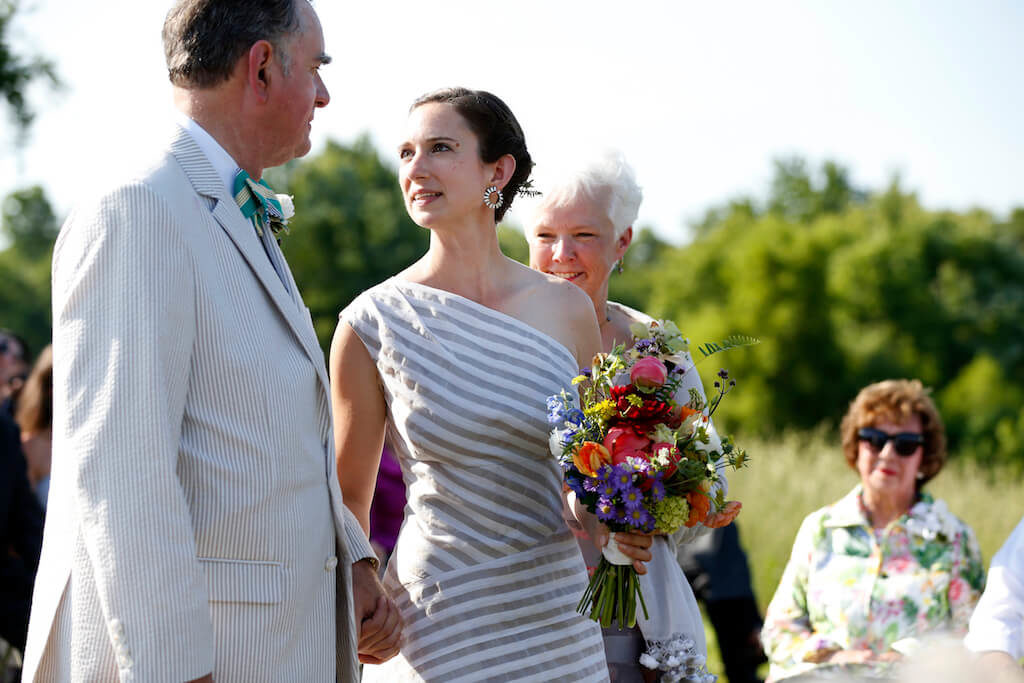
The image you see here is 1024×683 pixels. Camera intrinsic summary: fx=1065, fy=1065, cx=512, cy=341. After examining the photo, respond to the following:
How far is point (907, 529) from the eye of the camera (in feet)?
19.6

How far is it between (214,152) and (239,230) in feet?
0.72

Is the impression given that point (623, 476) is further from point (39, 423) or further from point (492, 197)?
point (39, 423)

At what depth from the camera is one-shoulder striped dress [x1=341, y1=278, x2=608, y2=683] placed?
3.34 meters

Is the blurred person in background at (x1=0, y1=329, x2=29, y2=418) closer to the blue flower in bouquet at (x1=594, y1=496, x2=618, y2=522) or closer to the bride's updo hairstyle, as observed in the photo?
the bride's updo hairstyle

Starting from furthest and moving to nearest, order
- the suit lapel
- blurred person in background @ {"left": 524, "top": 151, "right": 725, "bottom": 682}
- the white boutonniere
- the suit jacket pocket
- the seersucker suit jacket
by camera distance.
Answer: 1. blurred person in background @ {"left": 524, "top": 151, "right": 725, "bottom": 682}
2. the white boutonniere
3. the suit lapel
4. the suit jacket pocket
5. the seersucker suit jacket

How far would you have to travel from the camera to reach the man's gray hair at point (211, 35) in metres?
2.69

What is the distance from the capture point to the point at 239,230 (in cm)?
267

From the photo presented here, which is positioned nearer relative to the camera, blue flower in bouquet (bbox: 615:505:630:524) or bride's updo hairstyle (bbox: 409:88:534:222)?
blue flower in bouquet (bbox: 615:505:630:524)

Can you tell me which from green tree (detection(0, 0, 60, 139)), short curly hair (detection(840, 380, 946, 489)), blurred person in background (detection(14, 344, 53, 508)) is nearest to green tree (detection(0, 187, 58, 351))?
green tree (detection(0, 0, 60, 139))

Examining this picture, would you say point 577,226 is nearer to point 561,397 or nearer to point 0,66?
point 561,397

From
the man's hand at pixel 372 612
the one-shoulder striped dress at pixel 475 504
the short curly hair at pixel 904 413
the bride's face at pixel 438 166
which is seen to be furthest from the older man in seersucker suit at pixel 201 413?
the short curly hair at pixel 904 413

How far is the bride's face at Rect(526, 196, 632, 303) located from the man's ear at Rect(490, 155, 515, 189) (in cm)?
51

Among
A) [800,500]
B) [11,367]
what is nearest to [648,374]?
[11,367]

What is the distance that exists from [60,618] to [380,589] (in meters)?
0.96
